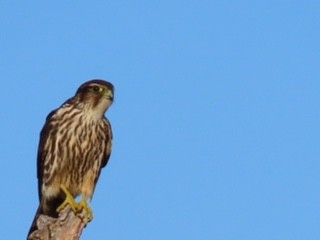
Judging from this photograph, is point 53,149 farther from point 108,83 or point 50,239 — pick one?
point 50,239

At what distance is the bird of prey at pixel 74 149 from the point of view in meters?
9.00

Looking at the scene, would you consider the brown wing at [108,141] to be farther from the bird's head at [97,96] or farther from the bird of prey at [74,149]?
the bird's head at [97,96]

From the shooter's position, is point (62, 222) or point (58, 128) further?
point (58, 128)

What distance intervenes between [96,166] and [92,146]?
236 mm

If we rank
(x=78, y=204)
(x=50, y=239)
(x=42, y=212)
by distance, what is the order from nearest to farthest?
(x=50, y=239) → (x=78, y=204) → (x=42, y=212)

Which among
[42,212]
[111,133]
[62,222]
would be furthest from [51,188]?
[62,222]

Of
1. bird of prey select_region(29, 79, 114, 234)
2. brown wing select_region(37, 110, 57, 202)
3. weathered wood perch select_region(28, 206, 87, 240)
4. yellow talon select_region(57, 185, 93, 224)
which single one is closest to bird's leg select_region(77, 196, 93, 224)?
yellow talon select_region(57, 185, 93, 224)

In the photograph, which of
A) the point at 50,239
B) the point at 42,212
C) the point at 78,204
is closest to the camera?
the point at 50,239

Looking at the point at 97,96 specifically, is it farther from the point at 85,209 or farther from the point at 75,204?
the point at 85,209

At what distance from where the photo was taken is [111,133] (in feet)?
30.6

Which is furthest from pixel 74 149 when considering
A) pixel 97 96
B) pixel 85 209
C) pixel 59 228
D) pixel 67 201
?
pixel 59 228

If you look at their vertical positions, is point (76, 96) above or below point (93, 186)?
above

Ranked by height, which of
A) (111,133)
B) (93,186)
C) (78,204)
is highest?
(111,133)

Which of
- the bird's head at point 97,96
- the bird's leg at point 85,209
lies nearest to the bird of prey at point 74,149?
the bird's head at point 97,96
